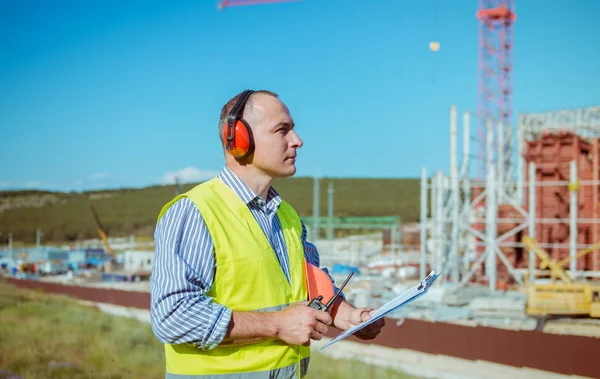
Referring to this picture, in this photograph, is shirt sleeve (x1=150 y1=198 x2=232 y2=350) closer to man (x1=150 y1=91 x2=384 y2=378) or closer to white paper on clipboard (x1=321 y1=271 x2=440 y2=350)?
man (x1=150 y1=91 x2=384 y2=378)

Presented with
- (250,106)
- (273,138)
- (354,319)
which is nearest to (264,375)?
(354,319)

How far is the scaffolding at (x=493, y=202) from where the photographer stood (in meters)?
23.7

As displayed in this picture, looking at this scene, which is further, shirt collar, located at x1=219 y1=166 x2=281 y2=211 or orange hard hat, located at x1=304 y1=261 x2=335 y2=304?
orange hard hat, located at x1=304 y1=261 x2=335 y2=304

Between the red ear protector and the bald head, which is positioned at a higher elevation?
the bald head

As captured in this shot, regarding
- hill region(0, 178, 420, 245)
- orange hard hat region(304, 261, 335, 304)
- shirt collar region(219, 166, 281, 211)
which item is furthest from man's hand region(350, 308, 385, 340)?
hill region(0, 178, 420, 245)

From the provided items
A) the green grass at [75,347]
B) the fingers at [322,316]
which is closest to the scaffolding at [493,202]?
the green grass at [75,347]

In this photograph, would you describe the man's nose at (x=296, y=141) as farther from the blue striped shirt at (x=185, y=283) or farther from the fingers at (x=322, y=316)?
the fingers at (x=322, y=316)

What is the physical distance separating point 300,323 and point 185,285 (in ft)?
1.19

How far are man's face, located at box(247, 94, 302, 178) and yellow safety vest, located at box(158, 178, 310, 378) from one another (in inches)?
6.5

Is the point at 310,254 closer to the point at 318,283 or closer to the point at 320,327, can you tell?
the point at 318,283

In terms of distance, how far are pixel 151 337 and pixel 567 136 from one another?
20955 millimetres

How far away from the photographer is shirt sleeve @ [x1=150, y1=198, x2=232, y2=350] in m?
1.97

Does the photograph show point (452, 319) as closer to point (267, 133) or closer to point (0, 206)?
point (267, 133)

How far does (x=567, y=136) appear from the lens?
27.1 m
